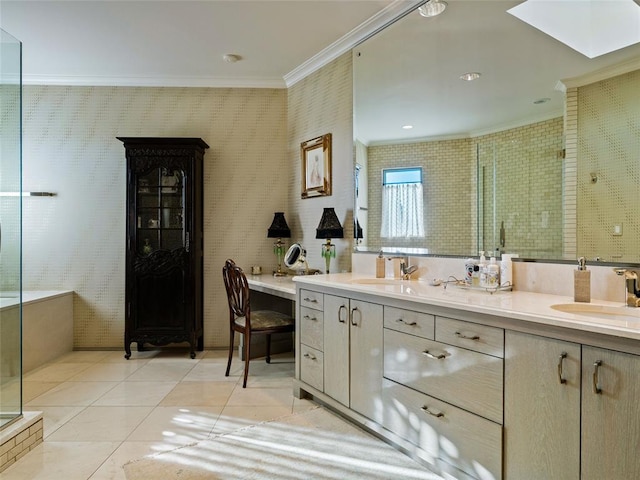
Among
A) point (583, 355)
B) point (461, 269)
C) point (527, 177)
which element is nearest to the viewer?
point (583, 355)

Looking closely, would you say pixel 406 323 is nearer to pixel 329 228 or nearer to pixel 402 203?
pixel 402 203

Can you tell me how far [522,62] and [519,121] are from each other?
1.03 feet

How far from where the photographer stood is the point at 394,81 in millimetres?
2883

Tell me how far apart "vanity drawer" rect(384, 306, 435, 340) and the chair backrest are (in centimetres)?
128

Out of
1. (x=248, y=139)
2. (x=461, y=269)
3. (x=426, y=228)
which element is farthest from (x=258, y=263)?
(x=461, y=269)

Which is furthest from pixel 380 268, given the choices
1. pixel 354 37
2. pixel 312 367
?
pixel 354 37

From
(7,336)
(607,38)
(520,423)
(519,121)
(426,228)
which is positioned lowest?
(520,423)

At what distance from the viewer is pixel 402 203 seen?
283cm

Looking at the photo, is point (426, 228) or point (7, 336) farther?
point (426, 228)

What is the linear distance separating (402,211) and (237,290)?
1.42m

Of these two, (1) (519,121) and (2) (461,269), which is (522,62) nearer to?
(1) (519,121)

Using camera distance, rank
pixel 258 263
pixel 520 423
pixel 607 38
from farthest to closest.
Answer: pixel 258 263 → pixel 607 38 → pixel 520 423

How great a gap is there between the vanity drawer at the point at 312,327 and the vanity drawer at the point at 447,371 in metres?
0.59

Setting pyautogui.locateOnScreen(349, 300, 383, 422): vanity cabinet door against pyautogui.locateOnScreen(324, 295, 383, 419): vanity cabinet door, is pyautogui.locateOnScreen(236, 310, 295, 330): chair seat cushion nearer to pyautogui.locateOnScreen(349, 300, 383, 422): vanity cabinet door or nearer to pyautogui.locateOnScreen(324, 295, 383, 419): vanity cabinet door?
pyautogui.locateOnScreen(324, 295, 383, 419): vanity cabinet door
